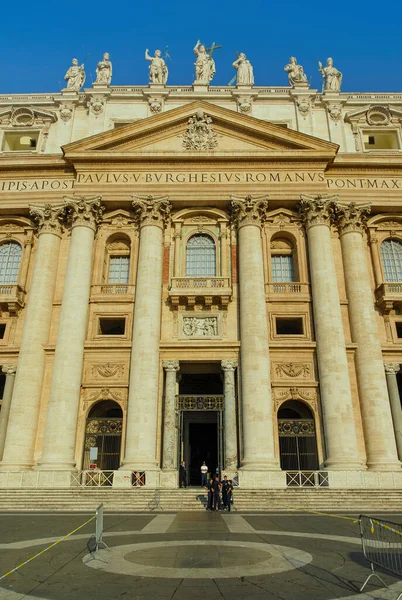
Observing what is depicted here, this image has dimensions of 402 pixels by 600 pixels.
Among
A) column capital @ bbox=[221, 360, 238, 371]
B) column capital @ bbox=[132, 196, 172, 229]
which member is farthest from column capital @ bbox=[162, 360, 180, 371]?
column capital @ bbox=[132, 196, 172, 229]

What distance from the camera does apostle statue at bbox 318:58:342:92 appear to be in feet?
109

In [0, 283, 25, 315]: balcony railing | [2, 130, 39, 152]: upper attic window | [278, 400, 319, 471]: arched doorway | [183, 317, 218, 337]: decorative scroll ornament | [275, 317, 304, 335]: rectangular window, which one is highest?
[2, 130, 39, 152]: upper attic window

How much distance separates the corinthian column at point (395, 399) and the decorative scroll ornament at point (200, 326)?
32.2 feet

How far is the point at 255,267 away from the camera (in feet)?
87.5

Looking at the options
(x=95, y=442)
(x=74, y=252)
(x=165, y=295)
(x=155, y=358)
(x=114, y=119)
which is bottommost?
(x=95, y=442)

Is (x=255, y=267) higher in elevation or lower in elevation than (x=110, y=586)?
higher

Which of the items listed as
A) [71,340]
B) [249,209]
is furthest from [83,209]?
[249,209]

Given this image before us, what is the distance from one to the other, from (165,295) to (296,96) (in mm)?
17120

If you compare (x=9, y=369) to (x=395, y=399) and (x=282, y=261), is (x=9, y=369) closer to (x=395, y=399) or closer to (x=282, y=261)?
(x=282, y=261)

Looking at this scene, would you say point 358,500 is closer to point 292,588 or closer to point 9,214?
point 292,588

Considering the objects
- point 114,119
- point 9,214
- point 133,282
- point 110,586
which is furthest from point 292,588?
point 114,119

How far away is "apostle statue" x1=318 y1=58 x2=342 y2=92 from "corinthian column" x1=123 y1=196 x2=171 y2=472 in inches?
592

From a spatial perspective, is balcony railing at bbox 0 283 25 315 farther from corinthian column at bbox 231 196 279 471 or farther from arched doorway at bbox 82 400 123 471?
corinthian column at bbox 231 196 279 471

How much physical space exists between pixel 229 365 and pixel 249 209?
9397 millimetres
